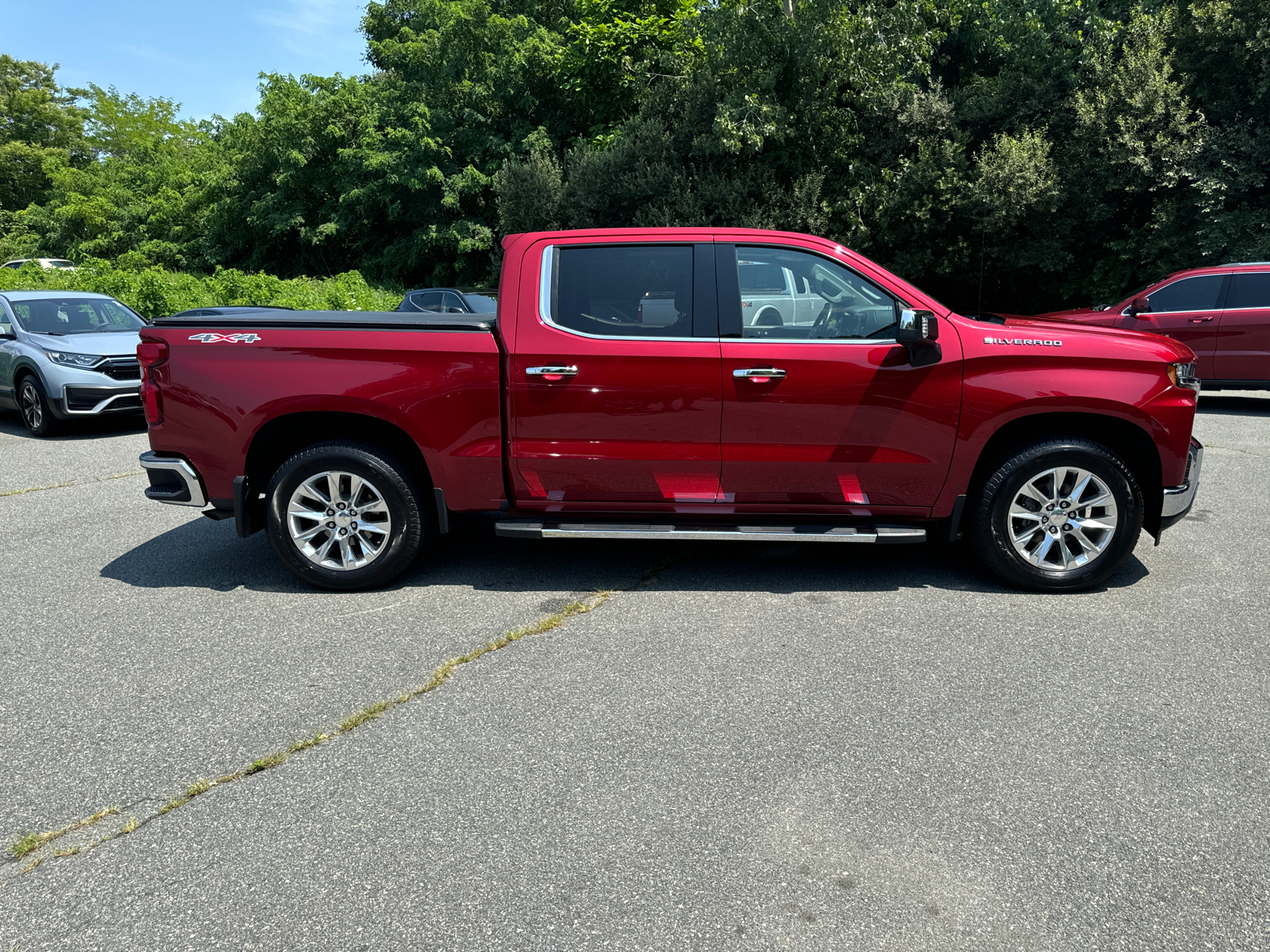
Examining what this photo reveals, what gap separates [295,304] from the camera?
2031cm

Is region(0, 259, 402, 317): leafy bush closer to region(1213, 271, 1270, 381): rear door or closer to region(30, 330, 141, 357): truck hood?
region(30, 330, 141, 357): truck hood

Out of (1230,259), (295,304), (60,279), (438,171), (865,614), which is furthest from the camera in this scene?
(438,171)

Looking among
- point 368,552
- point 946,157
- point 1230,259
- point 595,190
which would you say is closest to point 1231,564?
point 368,552

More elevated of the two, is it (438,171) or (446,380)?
(438,171)

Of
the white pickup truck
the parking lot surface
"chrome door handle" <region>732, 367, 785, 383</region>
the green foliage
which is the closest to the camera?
the parking lot surface

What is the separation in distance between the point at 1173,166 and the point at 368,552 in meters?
20.2

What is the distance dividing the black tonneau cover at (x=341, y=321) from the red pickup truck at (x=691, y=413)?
2 centimetres

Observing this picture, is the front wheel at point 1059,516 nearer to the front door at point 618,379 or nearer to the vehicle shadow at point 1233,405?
the front door at point 618,379

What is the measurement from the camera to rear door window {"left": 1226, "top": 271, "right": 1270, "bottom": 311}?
11148mm

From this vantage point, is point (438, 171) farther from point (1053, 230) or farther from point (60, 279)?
point (1053, 230)

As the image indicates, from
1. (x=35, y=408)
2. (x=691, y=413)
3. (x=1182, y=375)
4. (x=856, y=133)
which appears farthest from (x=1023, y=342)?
(x=856, y=133)

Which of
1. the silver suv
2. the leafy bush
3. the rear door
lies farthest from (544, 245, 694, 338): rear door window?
the leafy bush

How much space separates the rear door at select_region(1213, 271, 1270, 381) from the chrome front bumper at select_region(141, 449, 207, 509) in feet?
38.1

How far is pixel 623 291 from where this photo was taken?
16.2ft
